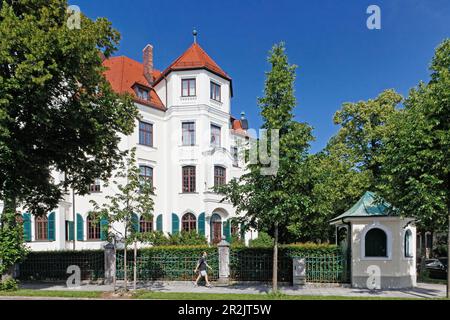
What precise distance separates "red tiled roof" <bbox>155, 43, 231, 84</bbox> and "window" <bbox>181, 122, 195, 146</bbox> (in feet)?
14.3

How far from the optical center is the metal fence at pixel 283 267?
51.7ft

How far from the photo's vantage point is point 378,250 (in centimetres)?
1547

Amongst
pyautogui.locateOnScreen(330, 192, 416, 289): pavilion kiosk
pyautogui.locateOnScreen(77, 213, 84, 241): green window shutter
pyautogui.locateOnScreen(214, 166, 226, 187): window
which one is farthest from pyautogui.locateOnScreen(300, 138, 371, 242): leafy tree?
pyautogui.locateOnScreen(77, 213, 84, 241): green window shutter

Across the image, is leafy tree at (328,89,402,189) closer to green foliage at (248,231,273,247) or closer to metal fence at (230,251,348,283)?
green foliage at (248,231,273,247)

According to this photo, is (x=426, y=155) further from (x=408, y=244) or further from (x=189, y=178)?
(x=189, y=178)

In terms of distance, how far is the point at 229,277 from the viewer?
16.9 m

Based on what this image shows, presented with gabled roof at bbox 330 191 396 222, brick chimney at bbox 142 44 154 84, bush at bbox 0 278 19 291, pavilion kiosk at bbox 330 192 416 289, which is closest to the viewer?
bush at bbox 0 278 19 291

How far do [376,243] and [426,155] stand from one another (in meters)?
5.18

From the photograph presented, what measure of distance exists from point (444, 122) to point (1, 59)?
14472 millimetres

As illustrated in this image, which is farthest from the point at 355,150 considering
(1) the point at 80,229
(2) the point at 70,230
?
(2) the point at 70,230

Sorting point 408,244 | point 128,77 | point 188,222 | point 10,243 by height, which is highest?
point 128,77

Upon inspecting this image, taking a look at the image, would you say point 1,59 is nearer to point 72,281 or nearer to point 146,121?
point 72,281

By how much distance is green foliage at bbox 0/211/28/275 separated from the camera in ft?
50.6

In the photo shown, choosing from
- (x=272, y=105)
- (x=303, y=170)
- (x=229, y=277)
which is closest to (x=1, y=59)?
(x=272, y=105)
